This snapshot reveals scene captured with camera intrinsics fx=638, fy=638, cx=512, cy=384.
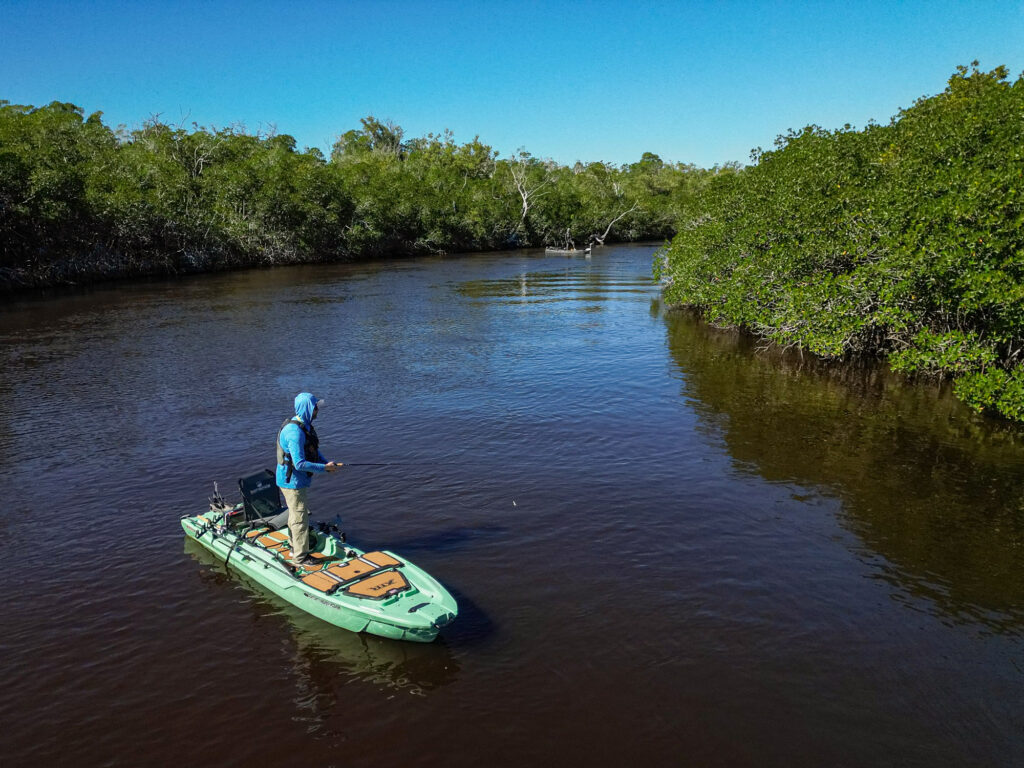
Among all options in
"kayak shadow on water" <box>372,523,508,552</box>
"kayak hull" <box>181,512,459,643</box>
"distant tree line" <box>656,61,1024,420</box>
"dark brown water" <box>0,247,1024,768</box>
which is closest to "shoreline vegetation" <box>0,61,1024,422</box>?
"distant tree line" <box>656,61,1024,420</box>

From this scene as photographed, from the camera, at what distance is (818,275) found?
80.4 feet

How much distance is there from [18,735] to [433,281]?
5109 cm

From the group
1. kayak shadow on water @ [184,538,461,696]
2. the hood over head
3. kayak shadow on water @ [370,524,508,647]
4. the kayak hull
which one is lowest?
kayak shadow on water @ [184,538,461,696]

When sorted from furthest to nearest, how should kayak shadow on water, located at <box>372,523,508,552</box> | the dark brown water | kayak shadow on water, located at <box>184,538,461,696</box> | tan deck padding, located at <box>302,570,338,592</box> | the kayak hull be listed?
kayak shadow on water, located at <box>372,523,508,552</box>
tan deck padding, located at <box>302,570,338,592</box>
the kayak hull
kayak shadow on water, located at <box>184,538,461,696</box>
the dark brown water

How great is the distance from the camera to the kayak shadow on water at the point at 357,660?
9.11 m

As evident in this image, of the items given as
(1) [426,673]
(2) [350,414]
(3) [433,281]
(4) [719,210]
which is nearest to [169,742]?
(1) [426,673]

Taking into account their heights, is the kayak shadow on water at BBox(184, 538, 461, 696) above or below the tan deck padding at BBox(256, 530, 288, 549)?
below

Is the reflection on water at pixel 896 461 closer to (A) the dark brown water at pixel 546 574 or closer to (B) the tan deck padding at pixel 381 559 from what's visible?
(A) the dark brown water at pixel 546 574

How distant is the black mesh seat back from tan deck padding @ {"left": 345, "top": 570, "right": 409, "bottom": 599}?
10.8 feet

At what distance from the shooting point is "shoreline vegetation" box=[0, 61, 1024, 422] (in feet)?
61.8

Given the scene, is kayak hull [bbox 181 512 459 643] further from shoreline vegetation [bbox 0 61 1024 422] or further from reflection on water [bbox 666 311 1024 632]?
shoreline vegetation [bbox 0 61 1024 422]

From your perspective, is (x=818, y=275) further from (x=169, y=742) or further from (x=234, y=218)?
(x=234, y=218)

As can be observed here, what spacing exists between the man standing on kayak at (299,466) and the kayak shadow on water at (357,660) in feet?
3.68

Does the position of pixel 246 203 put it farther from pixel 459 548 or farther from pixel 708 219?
pixel 459 548
